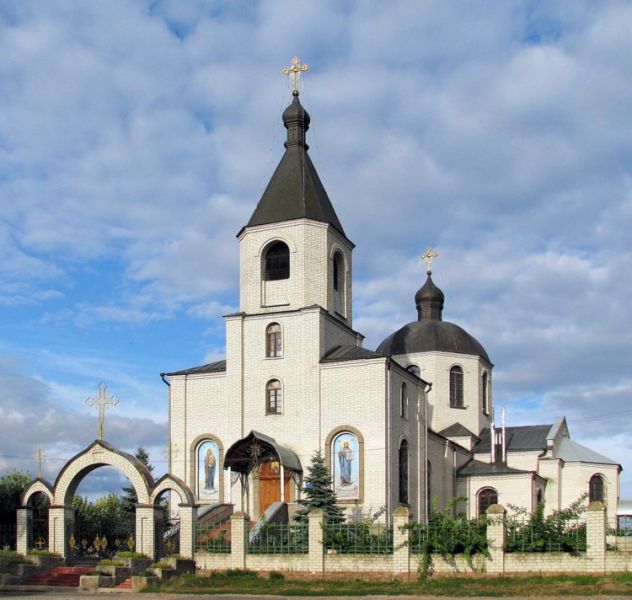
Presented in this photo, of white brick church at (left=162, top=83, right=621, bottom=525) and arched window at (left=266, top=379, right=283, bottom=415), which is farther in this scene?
arched window at (left=266, top=379, right=283, bottom=415)

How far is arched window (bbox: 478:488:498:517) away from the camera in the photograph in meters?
35.0

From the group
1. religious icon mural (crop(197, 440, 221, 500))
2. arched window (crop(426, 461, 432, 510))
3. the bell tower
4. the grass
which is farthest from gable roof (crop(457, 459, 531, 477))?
the grass

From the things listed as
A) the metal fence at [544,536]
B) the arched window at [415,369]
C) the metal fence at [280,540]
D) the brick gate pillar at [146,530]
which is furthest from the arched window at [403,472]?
the arched window at [415,369]

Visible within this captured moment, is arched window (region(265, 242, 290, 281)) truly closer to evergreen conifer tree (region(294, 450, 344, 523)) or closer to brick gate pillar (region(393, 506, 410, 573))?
evergreen conifer tree (region(294, 450, 344, 523))

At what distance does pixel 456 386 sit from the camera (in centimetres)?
3956

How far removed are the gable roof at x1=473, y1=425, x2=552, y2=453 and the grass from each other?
58.2 feet

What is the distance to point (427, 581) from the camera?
68.1ft

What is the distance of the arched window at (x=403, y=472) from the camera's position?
94.5 feet

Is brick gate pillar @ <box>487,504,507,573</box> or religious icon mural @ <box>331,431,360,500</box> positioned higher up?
religious icon mural @ <box>331,431,360,500</box>

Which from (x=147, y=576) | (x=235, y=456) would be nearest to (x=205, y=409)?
(x=235, y=456)

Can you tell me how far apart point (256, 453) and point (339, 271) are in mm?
7100

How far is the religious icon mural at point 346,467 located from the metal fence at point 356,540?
5054 mm

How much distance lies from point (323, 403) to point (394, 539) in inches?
291

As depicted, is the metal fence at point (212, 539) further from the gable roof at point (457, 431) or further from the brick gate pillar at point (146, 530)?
the gable roof at point (457, 431)
